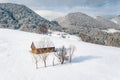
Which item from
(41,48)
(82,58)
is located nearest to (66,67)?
(82,58)

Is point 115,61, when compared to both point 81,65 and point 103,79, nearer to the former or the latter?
point 81,65

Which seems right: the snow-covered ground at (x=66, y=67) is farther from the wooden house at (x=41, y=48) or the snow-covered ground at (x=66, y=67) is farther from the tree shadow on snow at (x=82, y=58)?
the wooden house at (x=41, y=48)

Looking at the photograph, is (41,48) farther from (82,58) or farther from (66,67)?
(66,67)

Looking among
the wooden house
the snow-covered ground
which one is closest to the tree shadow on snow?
the snow-covered ground

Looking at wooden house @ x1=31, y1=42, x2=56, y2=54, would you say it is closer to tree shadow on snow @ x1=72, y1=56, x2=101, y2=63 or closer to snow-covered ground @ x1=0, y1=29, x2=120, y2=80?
snow-covered ground @ x1=0, y1=29, x2=120, y2=80

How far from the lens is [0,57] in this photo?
63.8 m

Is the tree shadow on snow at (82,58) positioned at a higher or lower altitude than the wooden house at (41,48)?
lower

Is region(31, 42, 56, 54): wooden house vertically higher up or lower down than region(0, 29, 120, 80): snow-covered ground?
higher up

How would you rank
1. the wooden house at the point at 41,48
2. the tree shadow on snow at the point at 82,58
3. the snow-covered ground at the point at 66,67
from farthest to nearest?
the wooden house at the point at 41,48 < the tree shadow on snow at the point at 82,58 < the snow-covered ground at the point at 66,67

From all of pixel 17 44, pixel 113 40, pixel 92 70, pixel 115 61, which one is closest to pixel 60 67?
pixel 92 70

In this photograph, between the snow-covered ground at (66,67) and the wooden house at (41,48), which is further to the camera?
the wooden house at (41,48)

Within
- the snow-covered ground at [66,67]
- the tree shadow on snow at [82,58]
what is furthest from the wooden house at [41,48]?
the tree shadow on snow at [82,58]

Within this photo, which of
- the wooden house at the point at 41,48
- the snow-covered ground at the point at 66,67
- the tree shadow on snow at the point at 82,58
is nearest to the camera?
the snow-covered ground at the point at 66,67

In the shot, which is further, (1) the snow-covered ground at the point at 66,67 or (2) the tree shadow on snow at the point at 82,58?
(2) the tree shadow on snow at the point at 82,58
